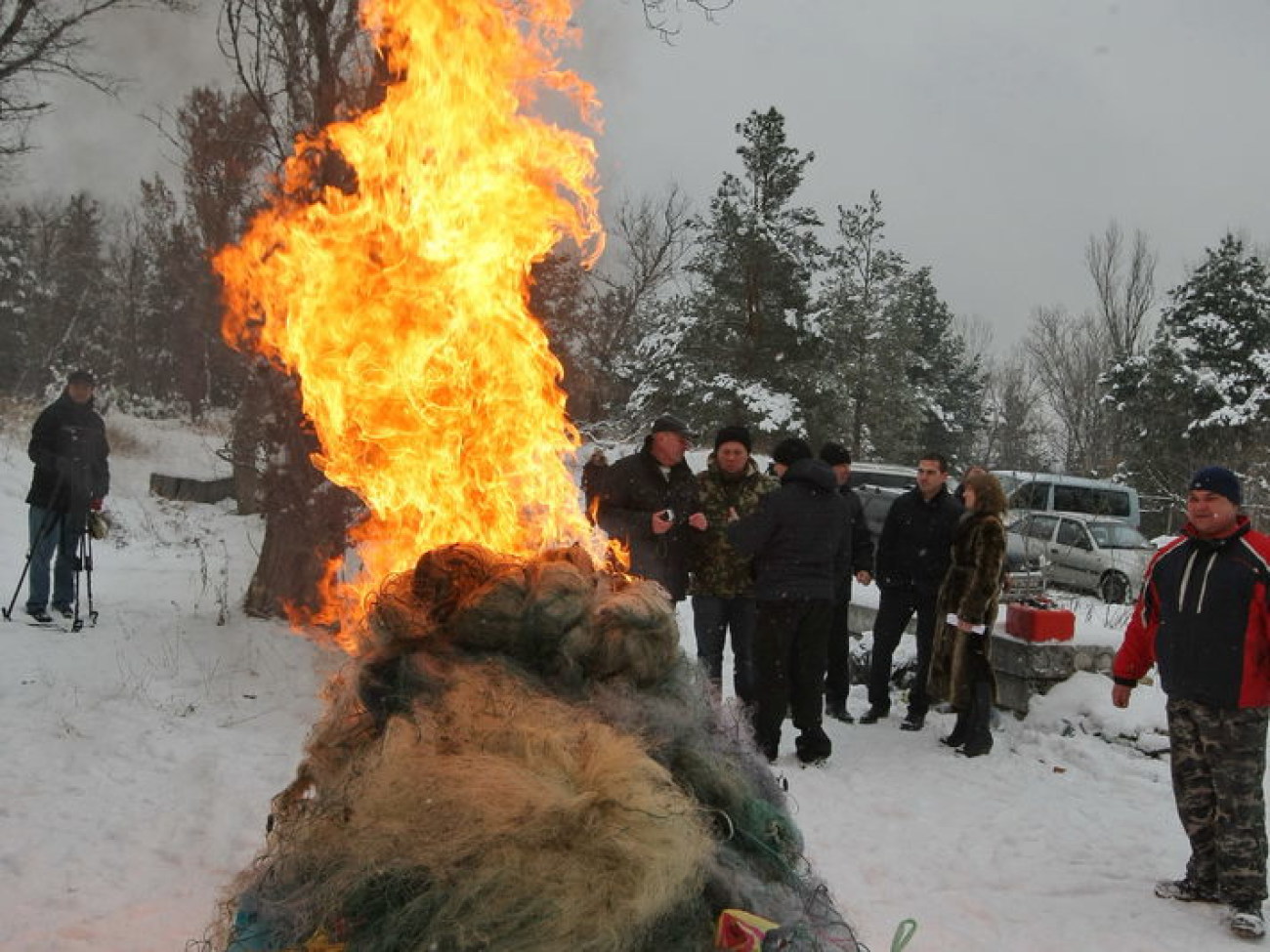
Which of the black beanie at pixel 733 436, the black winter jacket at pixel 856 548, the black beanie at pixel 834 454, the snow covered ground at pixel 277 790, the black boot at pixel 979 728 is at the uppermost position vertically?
the black beanie at pixel 733 436

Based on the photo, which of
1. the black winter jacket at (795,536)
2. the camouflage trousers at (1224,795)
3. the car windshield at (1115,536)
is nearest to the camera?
the camouflage trousers at (1224,795)

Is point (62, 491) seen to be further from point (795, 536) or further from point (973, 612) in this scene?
point (973, 612)

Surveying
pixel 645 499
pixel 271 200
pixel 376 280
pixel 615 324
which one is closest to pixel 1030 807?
pixel 645 499

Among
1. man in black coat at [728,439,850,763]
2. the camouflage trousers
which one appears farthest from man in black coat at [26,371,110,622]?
the camouflage trousers

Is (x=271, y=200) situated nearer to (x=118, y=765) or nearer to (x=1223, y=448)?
(x=118, y=765)

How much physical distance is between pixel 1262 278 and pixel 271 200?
101ft

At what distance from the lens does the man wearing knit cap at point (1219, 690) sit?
13.8 feet

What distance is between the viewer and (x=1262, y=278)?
2895 centimetres

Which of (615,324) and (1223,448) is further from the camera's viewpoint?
(1223,448)

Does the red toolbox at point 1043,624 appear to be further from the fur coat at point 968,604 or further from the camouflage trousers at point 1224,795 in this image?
the camouflage trousers at point 1224,795

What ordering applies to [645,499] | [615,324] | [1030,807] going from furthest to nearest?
[615,324] < [645,499] < [1030,807]

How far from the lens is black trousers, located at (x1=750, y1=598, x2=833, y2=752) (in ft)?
20.1

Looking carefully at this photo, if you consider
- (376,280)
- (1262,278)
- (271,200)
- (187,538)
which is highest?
(1262,278)

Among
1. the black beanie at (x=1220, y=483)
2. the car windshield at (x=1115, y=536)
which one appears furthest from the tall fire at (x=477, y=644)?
the car windshield at (x=1115, y=536)
